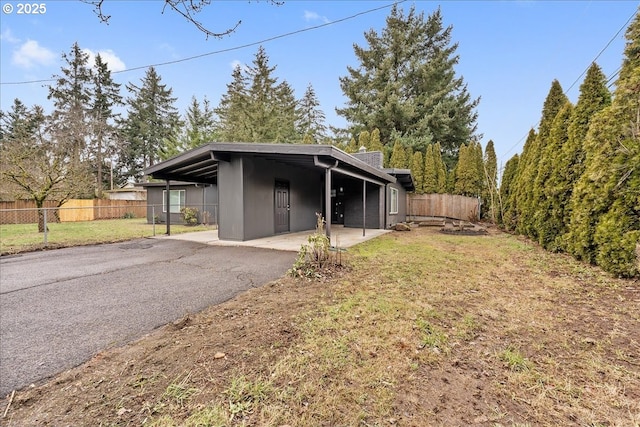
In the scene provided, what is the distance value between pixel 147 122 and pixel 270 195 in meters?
27.1

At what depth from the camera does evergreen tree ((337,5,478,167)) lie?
1973 centimetres

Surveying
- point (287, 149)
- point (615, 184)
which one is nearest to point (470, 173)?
point (615, 184)

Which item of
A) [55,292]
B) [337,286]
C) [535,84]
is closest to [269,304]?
[337,286]

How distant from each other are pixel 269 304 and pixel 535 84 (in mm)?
14305

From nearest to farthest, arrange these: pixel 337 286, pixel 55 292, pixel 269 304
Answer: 1. pixel 269 304
2. pixel 55 292
3. pixel 337 286

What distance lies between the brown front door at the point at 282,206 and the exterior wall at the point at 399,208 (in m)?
4.73

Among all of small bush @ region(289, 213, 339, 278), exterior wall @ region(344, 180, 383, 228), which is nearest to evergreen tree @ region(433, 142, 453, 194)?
exterior wall @ region(344, 180, 383, 228)

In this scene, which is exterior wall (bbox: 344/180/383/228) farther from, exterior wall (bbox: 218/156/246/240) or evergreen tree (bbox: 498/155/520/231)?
exterior wall (bbox: 218/156/246/240)

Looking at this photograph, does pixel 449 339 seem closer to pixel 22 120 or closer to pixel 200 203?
pixel 200 203

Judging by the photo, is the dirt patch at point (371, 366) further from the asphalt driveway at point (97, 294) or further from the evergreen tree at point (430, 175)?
the evergreen tree at point (430, 175)

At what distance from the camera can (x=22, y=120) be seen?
25844 millimetres

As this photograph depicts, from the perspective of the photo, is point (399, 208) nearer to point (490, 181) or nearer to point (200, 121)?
point (490, 181)

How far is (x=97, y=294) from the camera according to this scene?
372 centimetres

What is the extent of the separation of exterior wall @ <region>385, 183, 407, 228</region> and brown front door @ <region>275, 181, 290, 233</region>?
473 centimetres
